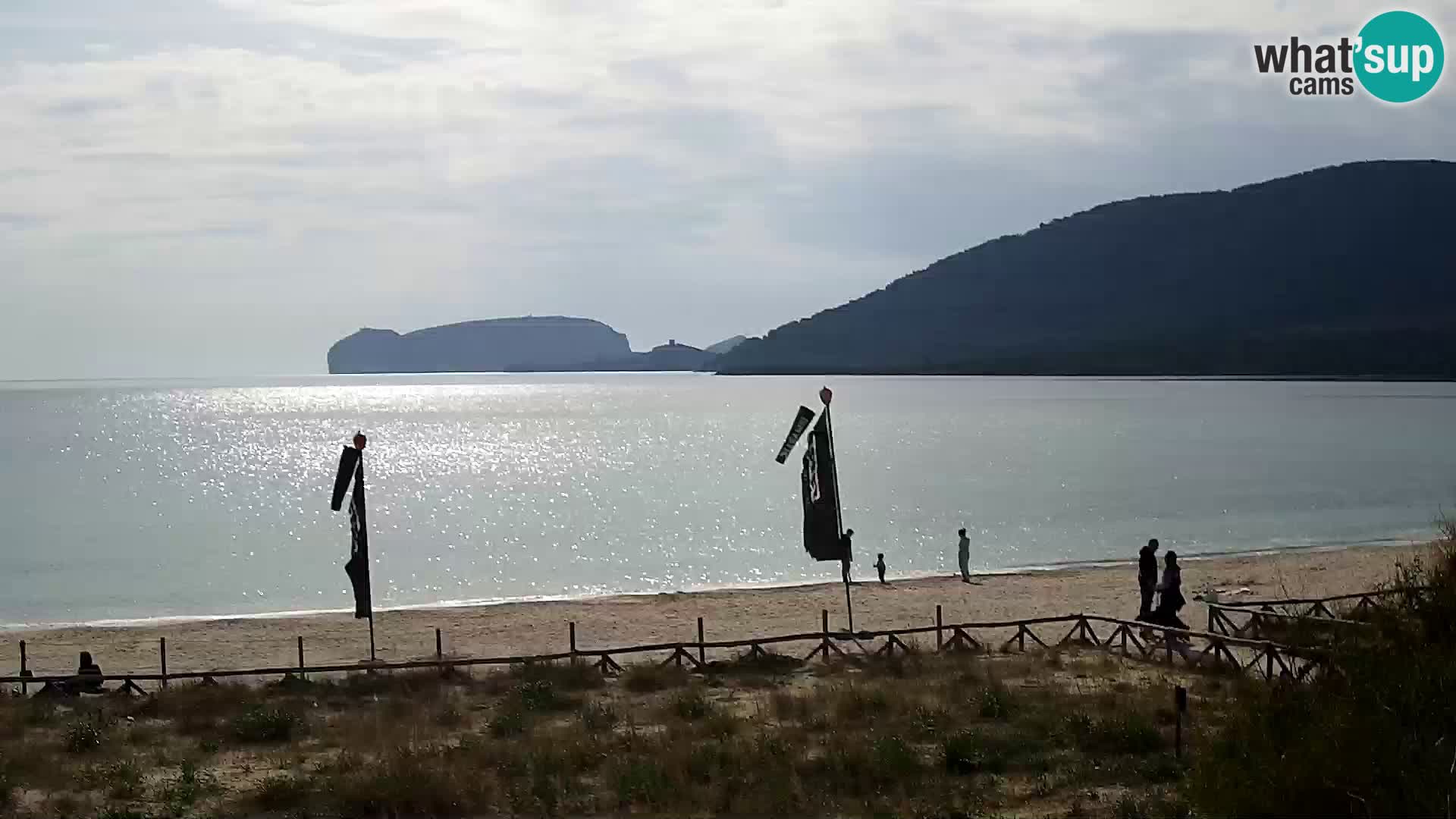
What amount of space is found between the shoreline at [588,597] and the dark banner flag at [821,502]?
15839 millimetres

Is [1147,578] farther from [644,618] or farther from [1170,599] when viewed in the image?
[644,618]

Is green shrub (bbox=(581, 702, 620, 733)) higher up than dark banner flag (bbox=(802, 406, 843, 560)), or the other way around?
dark banner flag (bbox=(802, 406, 843, 560))

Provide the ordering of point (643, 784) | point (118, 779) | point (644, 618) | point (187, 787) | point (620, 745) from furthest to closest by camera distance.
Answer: point (644, 618)
point (620, 745)
point (118, 779)
point (187, 787)
point (643, 784)

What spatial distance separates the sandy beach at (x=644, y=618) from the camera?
2528 cm

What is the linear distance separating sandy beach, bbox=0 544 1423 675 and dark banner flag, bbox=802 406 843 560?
20.2 feet

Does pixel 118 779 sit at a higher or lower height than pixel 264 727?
higher

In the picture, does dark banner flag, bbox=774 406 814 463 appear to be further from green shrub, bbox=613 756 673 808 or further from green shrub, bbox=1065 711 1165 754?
green shrub, bbox=613 756 673 808

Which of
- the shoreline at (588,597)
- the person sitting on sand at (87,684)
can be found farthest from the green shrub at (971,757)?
the shoreline at (588,597)

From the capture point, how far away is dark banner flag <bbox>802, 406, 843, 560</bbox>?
1906cm

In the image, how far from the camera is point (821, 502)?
19250 millimetres

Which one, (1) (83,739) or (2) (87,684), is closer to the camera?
(1) (83,739)

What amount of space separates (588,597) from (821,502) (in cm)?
1846

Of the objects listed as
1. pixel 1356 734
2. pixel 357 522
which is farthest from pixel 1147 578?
pixel 1356 734

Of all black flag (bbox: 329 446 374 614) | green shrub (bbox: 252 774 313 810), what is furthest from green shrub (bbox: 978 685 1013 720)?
black flag (bbox: 329 446 374 614)
